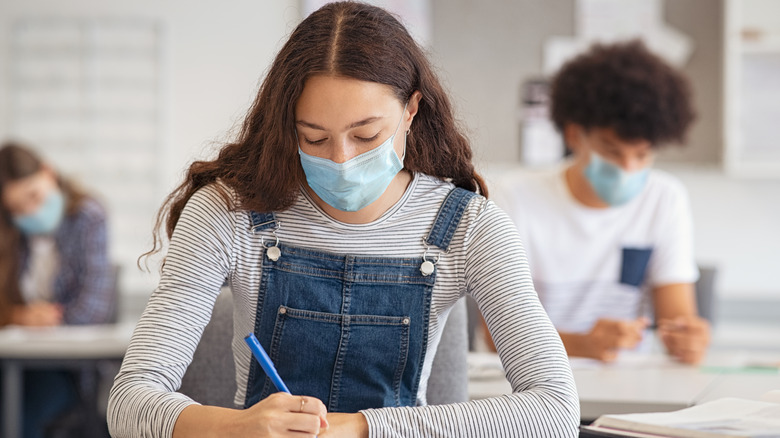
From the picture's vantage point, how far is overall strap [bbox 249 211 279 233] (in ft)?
4.05

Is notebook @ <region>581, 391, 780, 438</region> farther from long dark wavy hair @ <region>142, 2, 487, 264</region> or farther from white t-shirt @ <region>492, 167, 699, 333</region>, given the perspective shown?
white t-shirt @ <region>492, 167, 699, 333</region>

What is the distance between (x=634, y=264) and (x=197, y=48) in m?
2.36

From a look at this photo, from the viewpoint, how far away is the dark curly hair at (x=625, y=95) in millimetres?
2191

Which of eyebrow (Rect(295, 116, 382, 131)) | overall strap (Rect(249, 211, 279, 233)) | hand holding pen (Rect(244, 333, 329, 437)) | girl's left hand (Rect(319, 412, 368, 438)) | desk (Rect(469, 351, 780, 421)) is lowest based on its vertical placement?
desk (Rect(469, 351, 780, 421))

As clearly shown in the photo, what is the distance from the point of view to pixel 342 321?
1.20m

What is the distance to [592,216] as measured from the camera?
2.24 metres

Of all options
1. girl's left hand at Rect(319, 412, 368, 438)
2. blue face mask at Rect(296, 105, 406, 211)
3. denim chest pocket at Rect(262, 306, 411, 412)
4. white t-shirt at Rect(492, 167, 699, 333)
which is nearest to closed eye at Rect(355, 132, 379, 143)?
blue face mask at Rect(296, 105, 406, 211)

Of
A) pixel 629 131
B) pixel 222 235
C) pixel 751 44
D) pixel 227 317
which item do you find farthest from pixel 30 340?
pixel 751 44

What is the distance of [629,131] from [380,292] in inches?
45.7

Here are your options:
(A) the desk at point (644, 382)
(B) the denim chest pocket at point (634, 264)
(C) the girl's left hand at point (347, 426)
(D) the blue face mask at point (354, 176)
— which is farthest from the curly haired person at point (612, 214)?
(C) the girl's left hand at point (347, 426)

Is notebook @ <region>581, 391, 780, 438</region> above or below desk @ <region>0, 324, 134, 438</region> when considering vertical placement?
above

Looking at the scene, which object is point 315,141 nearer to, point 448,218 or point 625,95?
point 448,218

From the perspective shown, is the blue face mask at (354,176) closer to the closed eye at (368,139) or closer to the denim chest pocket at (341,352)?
the closed eye at (368,139)

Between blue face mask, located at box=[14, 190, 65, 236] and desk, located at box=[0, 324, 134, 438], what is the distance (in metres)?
0.40
